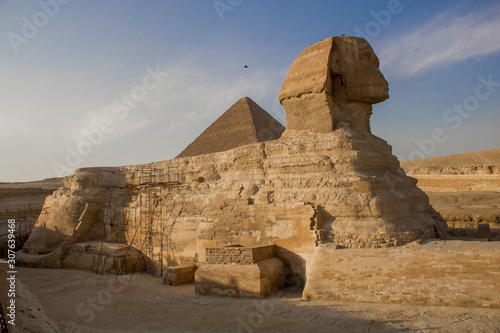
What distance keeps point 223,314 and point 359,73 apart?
21.0ft

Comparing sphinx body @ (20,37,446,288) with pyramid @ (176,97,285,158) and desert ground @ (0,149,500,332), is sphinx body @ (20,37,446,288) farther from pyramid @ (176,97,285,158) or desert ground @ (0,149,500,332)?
pyramid @ (176,97,285,158)

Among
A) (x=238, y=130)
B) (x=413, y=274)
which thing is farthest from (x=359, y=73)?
(x=238, y=130)

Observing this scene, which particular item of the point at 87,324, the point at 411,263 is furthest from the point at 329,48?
the point at 87,324

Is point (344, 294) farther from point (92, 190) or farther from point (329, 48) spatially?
point (92, 190)

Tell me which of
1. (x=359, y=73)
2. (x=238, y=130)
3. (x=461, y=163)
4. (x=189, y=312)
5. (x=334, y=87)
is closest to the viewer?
(x=189, y=312)

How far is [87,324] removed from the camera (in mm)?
6738

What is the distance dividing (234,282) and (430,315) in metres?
3.70

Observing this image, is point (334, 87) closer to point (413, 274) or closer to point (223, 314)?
point (413, 274)

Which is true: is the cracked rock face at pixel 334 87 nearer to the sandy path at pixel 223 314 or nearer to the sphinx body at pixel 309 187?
the sphinx body at pixel 309 187

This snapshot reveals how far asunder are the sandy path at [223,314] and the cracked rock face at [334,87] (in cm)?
421

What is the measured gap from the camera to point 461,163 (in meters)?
44.1

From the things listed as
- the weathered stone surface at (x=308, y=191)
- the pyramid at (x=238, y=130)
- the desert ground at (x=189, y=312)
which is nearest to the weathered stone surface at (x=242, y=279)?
the weathered stone surface at (x=308, y=191)

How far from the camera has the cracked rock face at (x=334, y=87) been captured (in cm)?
893

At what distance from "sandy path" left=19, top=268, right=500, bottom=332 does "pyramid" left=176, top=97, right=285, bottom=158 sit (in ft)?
28.1
